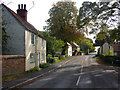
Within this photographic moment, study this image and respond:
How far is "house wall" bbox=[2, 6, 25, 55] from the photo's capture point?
18578 millimetres

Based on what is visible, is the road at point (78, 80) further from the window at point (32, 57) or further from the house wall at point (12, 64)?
the window at point (32, 57)

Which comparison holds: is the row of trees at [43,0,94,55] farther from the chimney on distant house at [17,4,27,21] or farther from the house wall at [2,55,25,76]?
the house wall at [2,55,25,76]

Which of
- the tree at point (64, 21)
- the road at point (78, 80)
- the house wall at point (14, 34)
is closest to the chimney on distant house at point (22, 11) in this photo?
the house wall at point (14, 34)

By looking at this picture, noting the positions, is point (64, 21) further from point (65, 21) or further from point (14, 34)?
point (14, 34)

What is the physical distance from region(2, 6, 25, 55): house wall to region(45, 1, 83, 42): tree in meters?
23.9

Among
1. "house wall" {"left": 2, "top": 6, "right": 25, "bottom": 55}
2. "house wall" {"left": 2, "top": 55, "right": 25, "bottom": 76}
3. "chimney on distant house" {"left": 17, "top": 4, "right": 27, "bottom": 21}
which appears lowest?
"house wall" {"left": 2, "top": 55, "right": 25, "bottom": 76}

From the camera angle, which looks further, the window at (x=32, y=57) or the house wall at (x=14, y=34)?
the window at (x=32, y=57)

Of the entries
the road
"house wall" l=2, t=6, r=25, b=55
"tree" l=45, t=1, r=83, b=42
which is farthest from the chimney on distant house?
"tree" l=45, t=1, r=83, b=42

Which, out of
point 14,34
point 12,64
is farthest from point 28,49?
point 12,64

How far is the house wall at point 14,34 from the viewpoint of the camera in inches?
731

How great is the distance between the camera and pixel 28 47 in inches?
771

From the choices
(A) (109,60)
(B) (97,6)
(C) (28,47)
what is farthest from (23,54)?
(A) (109,60)

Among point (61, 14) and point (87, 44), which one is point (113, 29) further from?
point (87, 44)

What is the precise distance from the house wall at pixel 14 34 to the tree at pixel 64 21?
23.9m
